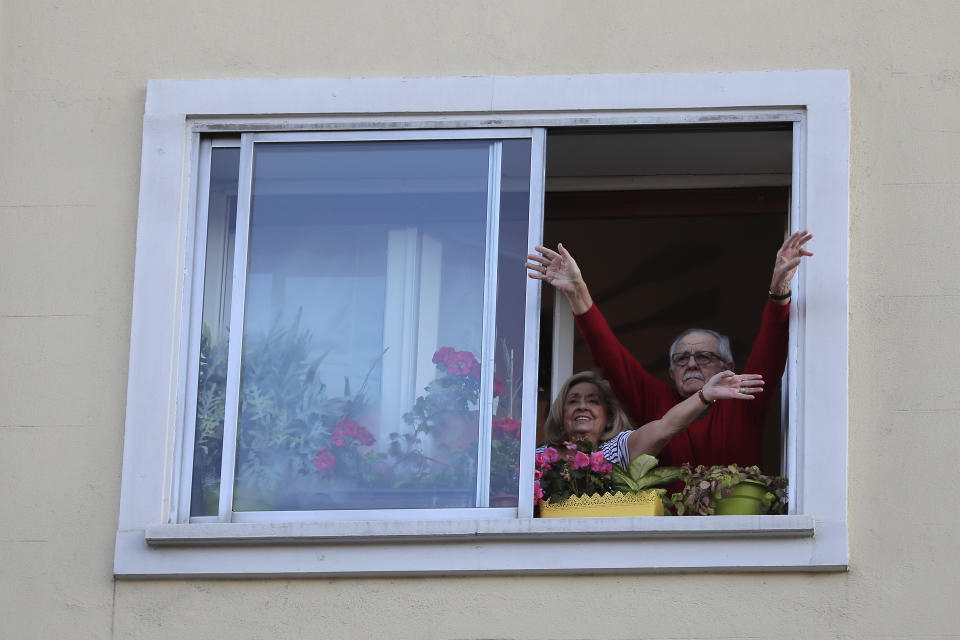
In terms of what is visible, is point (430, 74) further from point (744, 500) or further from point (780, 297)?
point (744, 500)

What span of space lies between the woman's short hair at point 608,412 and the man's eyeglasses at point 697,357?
327mm

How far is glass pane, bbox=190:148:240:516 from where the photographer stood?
754 cm

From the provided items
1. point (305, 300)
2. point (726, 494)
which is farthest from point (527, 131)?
point (726, 494)

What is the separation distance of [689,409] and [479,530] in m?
1.15

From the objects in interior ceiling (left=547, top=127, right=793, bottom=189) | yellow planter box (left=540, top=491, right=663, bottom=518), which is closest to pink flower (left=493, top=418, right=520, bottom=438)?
yellow planter box (left=540, top=491, right=663, bottom=518)

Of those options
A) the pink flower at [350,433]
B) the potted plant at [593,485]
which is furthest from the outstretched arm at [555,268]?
the pink flower at [350,433]

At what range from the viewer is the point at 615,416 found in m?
8.46

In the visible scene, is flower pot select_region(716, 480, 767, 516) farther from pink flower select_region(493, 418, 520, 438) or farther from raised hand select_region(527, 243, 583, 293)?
raised hand select_region(527, 243, 583, 293)

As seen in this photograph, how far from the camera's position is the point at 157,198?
771 cm

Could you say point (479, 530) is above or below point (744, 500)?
below

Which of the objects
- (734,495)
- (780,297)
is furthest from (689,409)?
(780,297)

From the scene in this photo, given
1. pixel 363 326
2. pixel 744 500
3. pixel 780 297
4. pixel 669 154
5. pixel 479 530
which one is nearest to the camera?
pixel 479 530

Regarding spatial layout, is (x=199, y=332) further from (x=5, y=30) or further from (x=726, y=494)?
(x=726, y=494)

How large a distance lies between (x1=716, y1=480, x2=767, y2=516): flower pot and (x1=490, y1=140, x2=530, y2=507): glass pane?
2.60 ft
